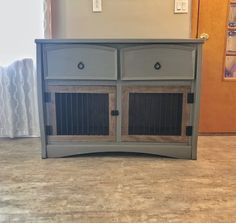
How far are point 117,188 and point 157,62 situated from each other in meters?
0.84

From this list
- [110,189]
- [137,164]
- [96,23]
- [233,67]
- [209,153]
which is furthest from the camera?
[233,67]

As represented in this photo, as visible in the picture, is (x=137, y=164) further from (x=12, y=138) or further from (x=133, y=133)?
(x=12, y=138)

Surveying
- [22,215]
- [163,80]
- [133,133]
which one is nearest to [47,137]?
[133,133]

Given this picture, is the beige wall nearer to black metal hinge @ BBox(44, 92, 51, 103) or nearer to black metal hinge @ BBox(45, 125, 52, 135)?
black metal hinge @ BBox(44, 92, 51, 103)

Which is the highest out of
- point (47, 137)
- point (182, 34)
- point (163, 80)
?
point (182, 34)

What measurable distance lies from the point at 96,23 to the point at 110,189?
144cm

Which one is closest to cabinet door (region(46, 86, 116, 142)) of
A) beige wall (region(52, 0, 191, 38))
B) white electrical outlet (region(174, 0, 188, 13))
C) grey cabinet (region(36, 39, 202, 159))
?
grey cabinet (region(36, 39, 202, 159))

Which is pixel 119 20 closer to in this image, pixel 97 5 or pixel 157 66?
pixel 97 5

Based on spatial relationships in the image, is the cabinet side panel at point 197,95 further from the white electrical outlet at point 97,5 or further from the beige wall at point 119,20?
the white electrical outlet at point 97,5

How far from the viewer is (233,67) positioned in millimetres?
2416

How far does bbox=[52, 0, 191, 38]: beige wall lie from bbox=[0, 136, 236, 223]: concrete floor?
1.03m

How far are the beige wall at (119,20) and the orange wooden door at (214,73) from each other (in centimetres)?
15

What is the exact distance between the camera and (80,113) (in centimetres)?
185

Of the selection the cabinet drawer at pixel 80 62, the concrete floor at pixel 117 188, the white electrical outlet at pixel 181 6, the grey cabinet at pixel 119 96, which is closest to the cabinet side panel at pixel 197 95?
the grey cabinet at pixel 119 96
